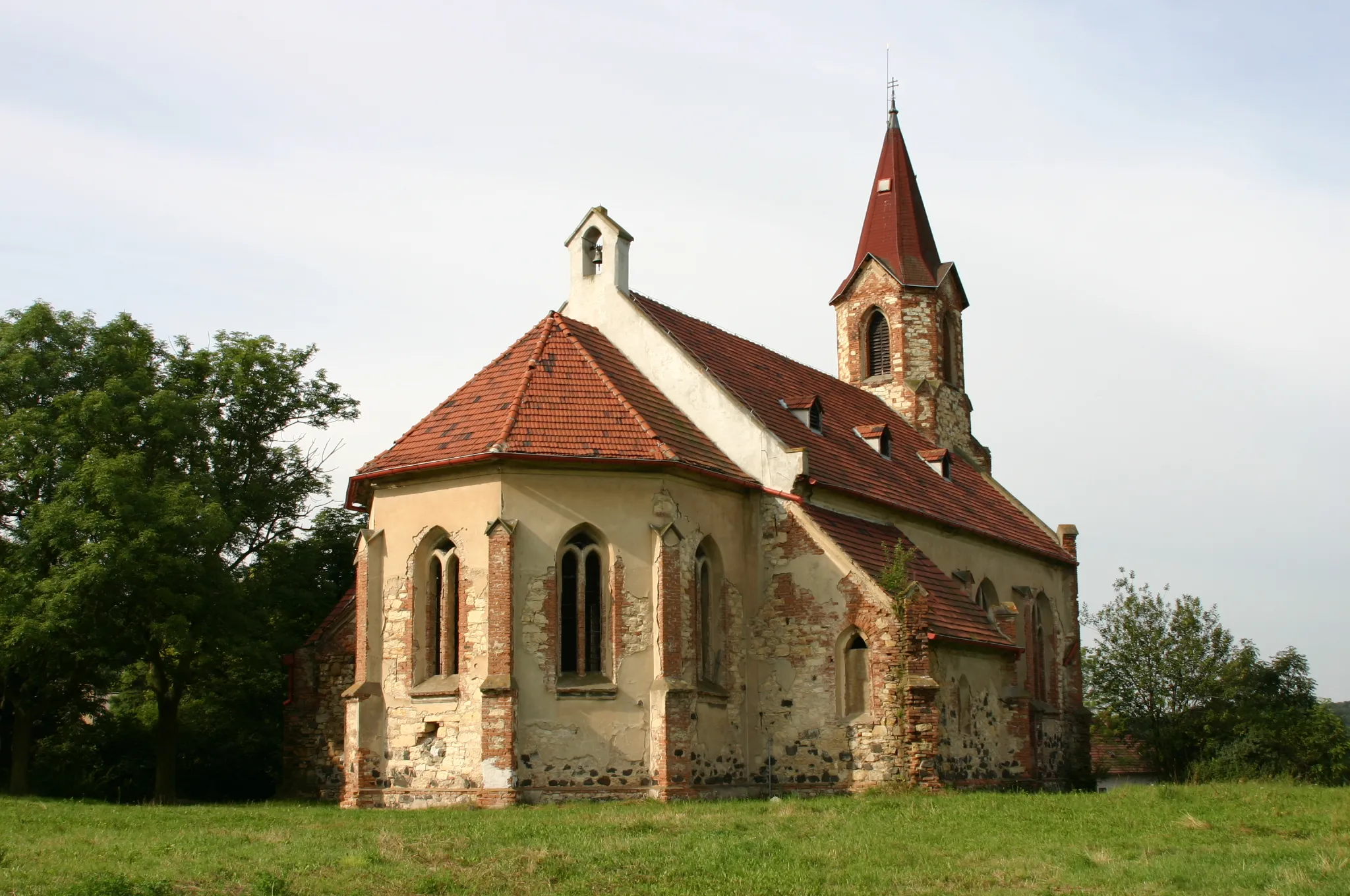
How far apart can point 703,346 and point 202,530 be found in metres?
10.2

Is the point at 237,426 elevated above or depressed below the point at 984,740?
above

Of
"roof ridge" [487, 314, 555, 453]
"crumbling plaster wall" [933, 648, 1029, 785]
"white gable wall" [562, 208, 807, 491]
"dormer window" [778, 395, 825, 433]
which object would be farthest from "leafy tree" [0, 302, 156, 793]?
"crumbling plaster wall" [933, 648, 1029, 785]

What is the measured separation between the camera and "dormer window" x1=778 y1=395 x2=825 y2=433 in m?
27.3

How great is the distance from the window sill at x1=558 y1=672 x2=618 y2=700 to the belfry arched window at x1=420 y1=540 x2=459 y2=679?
1843mm

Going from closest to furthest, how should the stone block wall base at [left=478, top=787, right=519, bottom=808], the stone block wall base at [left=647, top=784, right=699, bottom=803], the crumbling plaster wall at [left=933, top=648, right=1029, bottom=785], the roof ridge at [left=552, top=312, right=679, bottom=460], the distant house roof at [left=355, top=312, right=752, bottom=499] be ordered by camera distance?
the stone block wall base at [left=478, top=787, right=519, bottom=808]
the stone block wall base at [left=647, top=784, right=699, bottom=803]
the distant house roof at [left=355, top=312, right=752, bottom=499]
the roof ridge at [left=552, top=312, right=679, bottom=460]
the crumbling plaster wall at [left=933, top=648, right=1029, bottom=785]

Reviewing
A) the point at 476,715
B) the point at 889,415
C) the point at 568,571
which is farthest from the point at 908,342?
the point at 476,715

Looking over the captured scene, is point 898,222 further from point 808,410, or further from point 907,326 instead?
point 808,410

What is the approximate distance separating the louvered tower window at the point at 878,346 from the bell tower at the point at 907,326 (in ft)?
0.06

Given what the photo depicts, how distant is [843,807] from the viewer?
18516 mm

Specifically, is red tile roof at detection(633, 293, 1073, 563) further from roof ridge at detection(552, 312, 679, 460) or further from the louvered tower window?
roof ridge at detection(552, 312, 679, 460)

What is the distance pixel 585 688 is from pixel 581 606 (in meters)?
1.35

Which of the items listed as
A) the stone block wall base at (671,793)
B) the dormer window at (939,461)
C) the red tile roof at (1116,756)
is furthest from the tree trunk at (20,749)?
the red tile roof at (1116,756)

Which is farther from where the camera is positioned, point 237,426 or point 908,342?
point 908,342

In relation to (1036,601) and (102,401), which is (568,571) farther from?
(1036,601)
